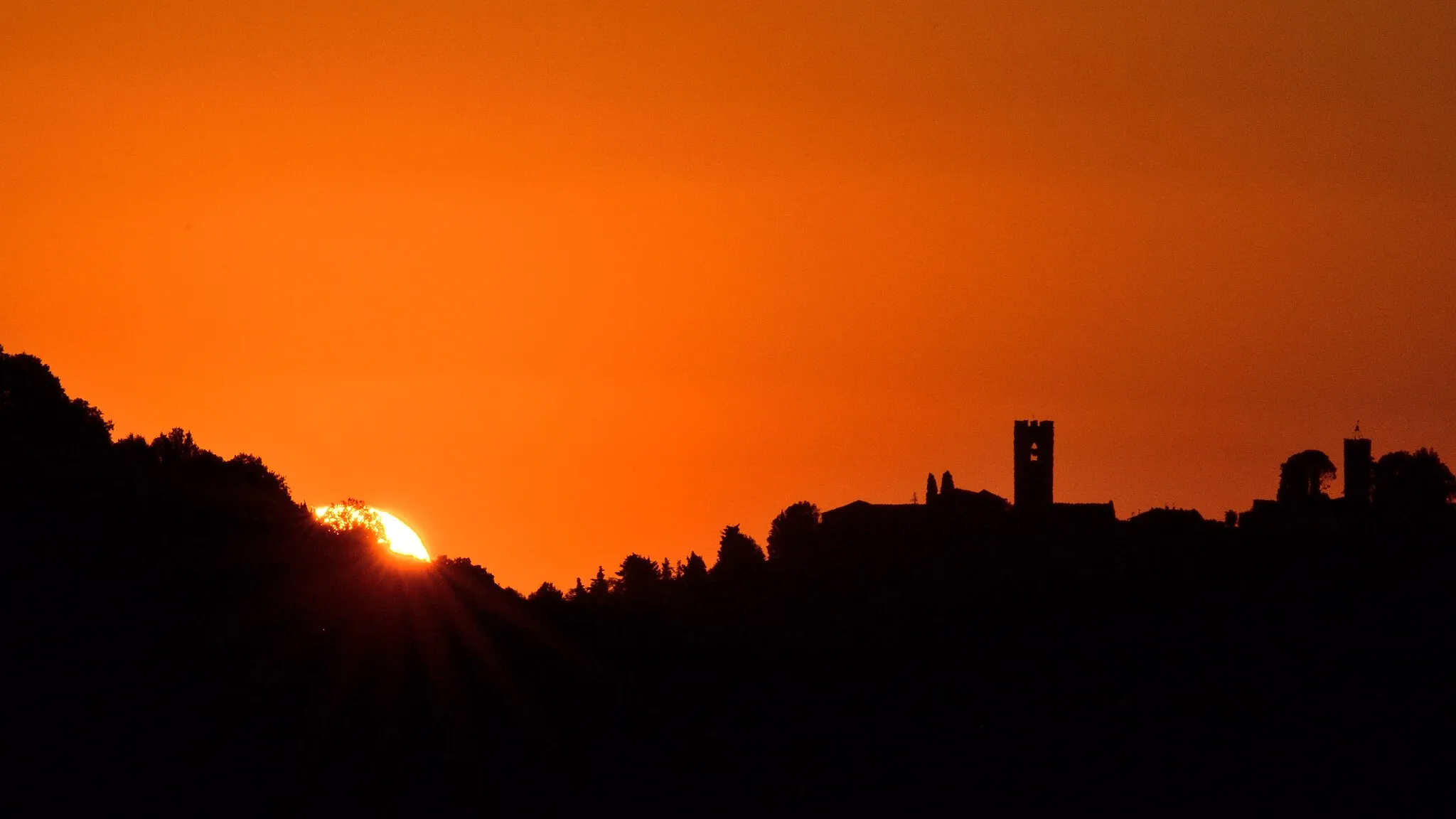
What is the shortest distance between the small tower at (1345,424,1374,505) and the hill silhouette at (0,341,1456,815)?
102 feet

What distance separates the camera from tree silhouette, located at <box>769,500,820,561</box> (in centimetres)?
14762

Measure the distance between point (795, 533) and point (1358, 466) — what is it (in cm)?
4016

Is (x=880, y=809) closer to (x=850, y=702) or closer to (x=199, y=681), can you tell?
(x=850, y=702)

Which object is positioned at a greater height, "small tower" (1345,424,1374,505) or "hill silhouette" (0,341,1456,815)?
"small tower" (1345,424,1374,505)

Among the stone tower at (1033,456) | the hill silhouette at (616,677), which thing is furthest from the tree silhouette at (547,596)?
the stone tower at (1033,456)

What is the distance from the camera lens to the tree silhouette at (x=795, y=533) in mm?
147625

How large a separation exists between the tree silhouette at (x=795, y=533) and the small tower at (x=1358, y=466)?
123 ft

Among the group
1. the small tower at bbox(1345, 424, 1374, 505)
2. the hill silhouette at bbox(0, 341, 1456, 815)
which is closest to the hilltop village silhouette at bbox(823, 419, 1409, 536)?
the small tower at bbox(1345, 424, 1374, 505)

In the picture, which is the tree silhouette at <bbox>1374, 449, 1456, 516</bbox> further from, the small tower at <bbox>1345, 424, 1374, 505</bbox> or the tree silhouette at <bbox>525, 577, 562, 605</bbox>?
the tree silhouette at <bbox>525, 577, 562, 605</bbox>

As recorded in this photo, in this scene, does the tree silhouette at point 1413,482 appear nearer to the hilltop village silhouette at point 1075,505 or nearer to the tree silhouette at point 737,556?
the hilltop village silhouette at point 1075,505

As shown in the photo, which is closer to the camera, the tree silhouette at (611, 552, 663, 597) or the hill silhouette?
the hill silhouette

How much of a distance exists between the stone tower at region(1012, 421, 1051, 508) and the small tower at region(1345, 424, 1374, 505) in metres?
20.6

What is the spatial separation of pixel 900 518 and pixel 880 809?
267ft

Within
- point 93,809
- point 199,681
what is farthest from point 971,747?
point 93,809
